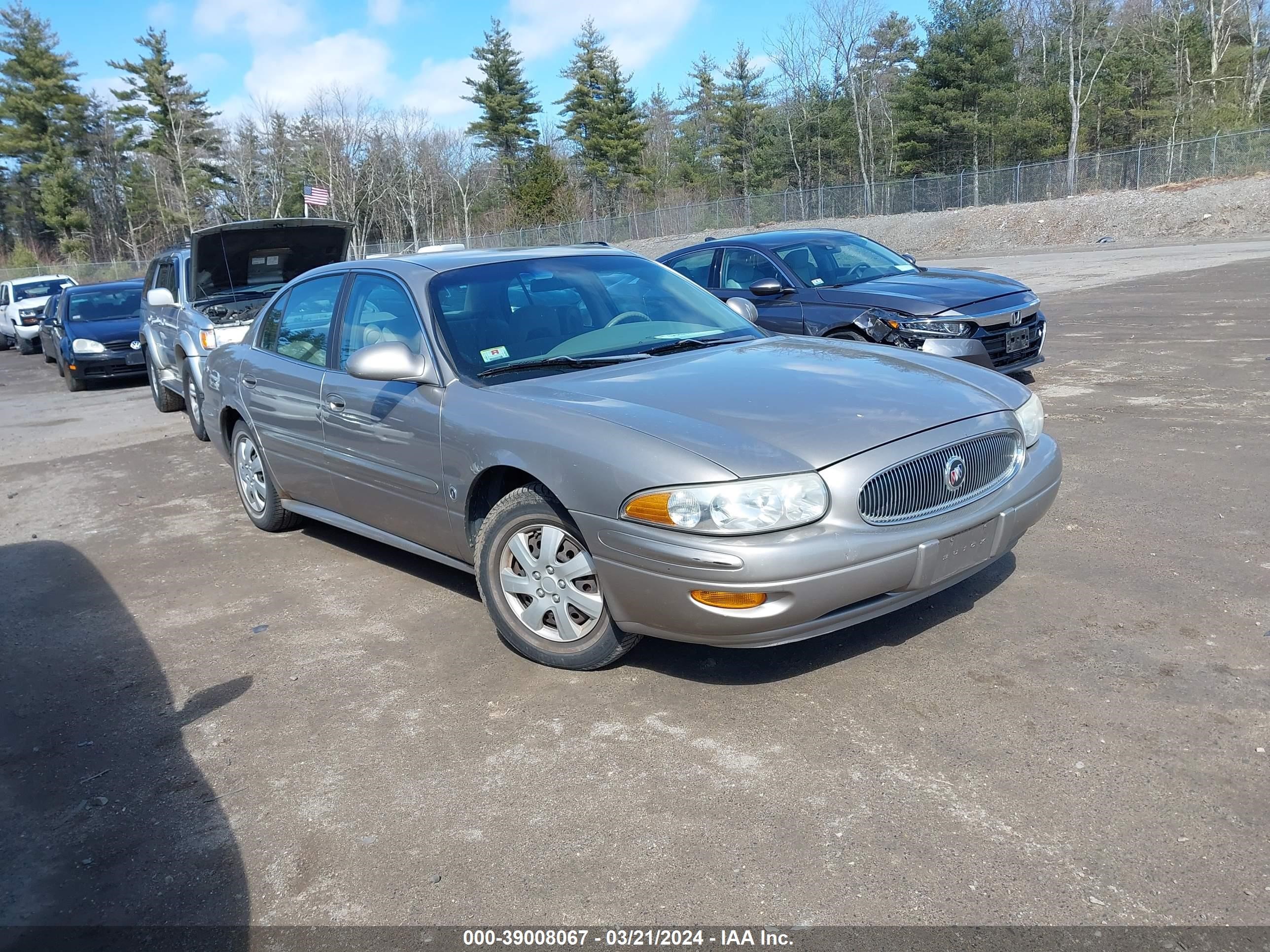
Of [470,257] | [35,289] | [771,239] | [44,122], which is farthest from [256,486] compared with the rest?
[44,122]

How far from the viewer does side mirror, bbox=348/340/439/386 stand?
177 inches

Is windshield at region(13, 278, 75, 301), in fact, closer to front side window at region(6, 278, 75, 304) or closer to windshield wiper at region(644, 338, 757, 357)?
front side window at region(6, 278, 75, 304)

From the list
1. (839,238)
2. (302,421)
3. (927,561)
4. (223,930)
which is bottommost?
(223,930)

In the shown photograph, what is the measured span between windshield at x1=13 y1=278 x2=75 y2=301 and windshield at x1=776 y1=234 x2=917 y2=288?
71.6 ft

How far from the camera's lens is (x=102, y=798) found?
3.48 meters

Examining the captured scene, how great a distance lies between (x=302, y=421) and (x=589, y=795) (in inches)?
124

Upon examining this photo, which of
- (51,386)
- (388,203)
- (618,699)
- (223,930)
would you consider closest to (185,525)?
(618,699)

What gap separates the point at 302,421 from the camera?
5.58 m

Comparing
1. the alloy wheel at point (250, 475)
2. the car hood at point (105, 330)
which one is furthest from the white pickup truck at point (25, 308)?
the alloy wheel at point (250, 475)

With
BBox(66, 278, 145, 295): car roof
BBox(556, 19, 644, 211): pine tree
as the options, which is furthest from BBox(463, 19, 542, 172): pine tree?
BBox(66, 278, 145, 295): car roof

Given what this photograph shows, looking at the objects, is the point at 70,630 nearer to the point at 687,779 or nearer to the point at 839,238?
the point at 687,779

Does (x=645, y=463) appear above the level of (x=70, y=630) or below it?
above

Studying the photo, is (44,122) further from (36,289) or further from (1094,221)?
(1094,221)

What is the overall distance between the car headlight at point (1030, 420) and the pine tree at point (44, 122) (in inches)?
2736
